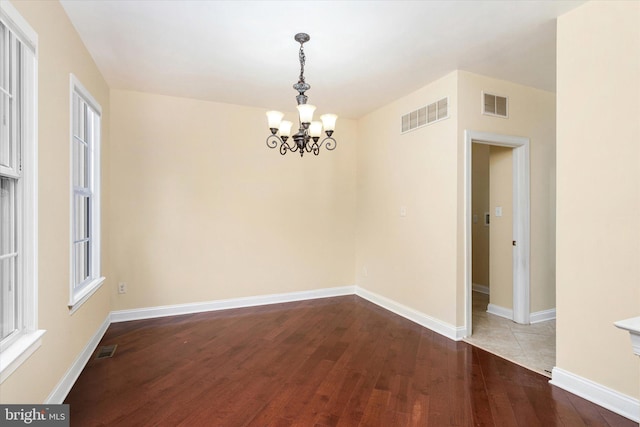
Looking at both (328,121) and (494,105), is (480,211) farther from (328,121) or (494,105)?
(328,121)

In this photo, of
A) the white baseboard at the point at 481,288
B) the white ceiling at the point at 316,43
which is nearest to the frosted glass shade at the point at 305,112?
the white ceiling at the point at 316,43

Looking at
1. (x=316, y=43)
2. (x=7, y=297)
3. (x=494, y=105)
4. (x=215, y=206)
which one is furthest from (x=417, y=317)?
(x=7, y=297)

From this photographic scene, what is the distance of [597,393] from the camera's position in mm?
2193

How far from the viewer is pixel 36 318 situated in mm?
1859

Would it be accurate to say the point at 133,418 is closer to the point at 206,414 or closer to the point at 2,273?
the point at 206,414

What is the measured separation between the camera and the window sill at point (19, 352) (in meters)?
1.50

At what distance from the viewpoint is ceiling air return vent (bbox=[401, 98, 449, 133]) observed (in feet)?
11.5

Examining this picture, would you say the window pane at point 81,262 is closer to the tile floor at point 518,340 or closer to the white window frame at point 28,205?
the white window frame at point 28,205

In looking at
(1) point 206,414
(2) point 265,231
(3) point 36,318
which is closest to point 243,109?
(2) point 265,231

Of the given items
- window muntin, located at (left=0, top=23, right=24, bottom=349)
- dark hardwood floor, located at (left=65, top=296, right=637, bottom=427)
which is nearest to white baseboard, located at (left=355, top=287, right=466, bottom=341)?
dark hardwood floor, located at (left=65, top=296, right=637, bottom=427)

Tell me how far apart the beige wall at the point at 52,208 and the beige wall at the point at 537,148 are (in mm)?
3613

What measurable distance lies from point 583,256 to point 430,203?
159cm

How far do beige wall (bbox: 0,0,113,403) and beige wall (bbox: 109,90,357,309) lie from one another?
1349mm

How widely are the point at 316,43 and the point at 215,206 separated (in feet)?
8.08
